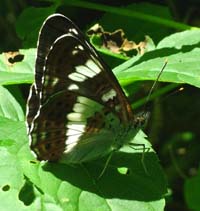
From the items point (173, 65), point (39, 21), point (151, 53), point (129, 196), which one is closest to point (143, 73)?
point (173, 65)

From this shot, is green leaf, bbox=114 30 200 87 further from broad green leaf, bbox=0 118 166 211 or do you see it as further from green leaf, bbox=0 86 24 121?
green leaf, bbox=0 86 24 121

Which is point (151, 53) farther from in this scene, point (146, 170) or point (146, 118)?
point (146, 170)

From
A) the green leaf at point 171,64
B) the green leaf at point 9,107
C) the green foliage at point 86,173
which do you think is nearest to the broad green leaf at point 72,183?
the green foliage at point 86,173

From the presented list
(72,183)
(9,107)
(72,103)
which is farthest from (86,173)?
(9,107)

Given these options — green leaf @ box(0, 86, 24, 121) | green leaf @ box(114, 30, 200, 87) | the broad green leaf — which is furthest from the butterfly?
green leaf @ box(0, 86, 24, 121)

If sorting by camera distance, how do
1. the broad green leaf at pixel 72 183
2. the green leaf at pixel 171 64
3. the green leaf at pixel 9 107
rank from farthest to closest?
the green leaf at pixel 9 107 → the green leaf at pixel 171 64 → the broad green leaf at pixel 72 183

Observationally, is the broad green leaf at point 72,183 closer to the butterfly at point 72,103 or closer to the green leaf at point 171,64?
the butterfly at point 72,103
